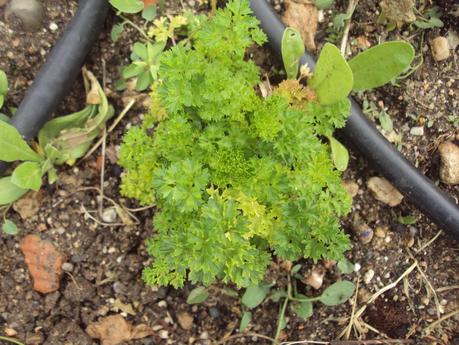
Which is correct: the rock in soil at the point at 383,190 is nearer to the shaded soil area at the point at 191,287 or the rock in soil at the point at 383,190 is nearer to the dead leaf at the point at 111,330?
the shaded soil area at the point at 191,287

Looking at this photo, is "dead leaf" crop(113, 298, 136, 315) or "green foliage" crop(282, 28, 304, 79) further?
"dead leaf" crop(113, 298, 136, 315)

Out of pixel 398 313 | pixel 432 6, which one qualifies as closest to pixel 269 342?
pixel 398 313

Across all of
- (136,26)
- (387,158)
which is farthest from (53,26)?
(387,158)

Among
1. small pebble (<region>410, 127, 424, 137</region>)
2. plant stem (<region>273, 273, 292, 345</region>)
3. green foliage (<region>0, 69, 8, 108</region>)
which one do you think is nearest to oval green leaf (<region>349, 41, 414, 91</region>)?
small pebble (<region>410, 127, 424, 137</region>)

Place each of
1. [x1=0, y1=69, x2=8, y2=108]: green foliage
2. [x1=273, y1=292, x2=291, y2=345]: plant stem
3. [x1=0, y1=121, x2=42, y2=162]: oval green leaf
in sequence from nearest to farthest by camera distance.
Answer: [x1=0, y1=121, x2=42, y2=162]: oval green leaf < [x1=0, y1=69, x2=8, y2=108]: green foliage < [x1=273, y1=292, x2=291, y2=345]: plant stem

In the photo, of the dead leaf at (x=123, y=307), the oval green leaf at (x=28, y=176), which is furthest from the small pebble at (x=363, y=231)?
the oval green leaf at (x=28, y=176)

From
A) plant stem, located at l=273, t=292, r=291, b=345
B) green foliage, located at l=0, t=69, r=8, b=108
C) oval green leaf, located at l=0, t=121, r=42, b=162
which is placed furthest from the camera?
plant stem, located at l=273, t=292, r=291, b=345

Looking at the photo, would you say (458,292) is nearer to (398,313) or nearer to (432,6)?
(398,313)

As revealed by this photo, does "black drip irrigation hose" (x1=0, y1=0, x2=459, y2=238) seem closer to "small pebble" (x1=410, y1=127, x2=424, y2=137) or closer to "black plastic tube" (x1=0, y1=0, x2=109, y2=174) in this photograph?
"black plastic tube" (x1=0, y1=0, x2=109, y2=174)
